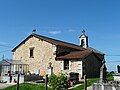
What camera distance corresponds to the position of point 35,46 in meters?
44.2

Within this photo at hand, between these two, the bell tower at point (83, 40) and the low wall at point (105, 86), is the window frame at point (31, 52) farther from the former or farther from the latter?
the low wall at point (105, 86)

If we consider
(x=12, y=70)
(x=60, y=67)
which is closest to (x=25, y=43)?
(x=12, y=70)

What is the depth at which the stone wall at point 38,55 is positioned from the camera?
41.6 meters

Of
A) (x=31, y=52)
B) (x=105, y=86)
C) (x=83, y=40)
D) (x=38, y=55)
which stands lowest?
(x=105, y=86)

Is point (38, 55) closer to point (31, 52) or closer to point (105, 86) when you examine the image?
point (31, 52)

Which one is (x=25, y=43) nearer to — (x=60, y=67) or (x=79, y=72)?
(x=60, y=67)

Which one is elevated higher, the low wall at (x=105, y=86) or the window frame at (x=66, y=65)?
the window frame at (x=66, y=65)

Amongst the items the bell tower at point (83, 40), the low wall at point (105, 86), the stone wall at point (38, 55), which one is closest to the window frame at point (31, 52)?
the stone wall at point (38, 55)

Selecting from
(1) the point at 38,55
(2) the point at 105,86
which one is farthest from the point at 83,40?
(2) the point at 105,86

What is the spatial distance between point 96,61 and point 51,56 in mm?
7227

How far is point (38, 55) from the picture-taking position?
4375cm

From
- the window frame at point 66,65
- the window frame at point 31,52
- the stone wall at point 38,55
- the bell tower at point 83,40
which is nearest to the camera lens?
the window frame at point 66,65

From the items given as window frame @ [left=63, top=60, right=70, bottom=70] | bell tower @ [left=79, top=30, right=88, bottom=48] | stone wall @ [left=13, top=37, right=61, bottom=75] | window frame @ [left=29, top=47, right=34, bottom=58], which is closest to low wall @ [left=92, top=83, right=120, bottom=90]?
window frame @ [left=63, top=60, right=70, bottom=70]

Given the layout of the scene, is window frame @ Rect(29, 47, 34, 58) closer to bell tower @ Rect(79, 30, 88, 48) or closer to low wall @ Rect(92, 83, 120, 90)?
bell tower @ Rect(79, 30, 88, 48)
